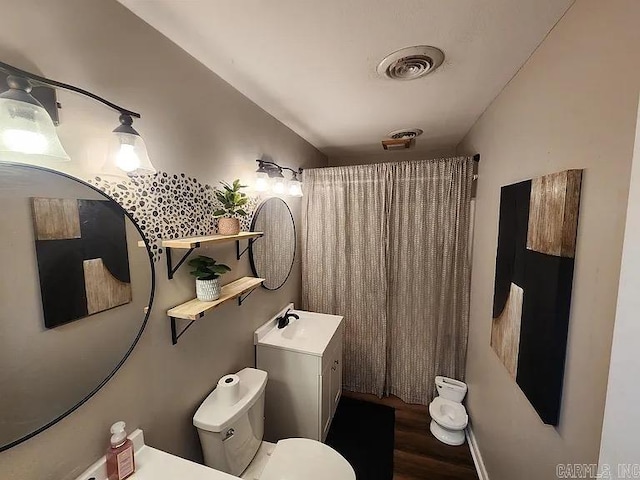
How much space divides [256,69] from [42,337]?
137 cm

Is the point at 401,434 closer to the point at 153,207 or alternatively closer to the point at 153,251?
the point at 153,251

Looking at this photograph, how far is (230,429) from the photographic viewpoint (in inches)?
46.7

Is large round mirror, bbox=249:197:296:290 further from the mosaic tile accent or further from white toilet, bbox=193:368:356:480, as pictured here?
white toilet, bbox=193:368:356:480

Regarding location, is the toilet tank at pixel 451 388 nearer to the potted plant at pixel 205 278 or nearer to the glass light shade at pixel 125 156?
the potted plant at pixel 205 278

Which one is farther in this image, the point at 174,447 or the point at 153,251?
the point at 174,447

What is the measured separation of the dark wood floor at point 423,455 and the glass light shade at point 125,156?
7.35 ft

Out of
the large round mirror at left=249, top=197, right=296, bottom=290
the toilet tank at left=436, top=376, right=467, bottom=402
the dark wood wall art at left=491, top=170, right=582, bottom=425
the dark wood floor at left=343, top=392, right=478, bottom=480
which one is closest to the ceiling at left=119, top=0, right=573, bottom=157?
the dark wood wall art at left=491, top=170, right=582, bottom=425

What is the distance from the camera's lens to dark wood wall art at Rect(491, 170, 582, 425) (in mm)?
828

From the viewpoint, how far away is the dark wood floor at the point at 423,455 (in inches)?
65.0

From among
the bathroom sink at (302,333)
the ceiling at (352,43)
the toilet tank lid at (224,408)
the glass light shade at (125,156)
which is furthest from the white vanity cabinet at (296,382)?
the ceiling at (352,43)

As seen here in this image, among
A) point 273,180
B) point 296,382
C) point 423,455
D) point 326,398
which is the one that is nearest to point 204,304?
point 296,382

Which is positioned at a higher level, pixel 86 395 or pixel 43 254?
pixel 43 254

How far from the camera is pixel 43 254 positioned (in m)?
0.72

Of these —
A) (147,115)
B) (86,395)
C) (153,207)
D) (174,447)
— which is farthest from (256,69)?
(174,447)
